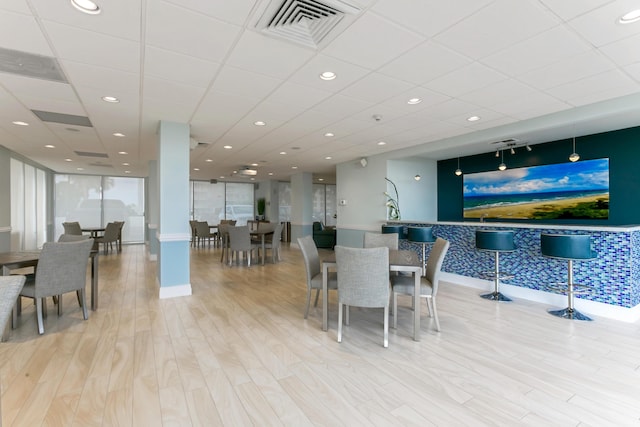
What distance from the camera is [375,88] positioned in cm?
322

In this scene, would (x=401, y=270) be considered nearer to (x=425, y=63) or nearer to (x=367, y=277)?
(x=367, y=277)

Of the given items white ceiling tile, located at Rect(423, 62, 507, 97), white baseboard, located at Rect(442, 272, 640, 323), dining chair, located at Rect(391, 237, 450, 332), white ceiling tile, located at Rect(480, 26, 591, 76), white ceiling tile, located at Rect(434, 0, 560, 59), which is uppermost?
white ceiling tile, located at Rect(423, 62, 507, 97)

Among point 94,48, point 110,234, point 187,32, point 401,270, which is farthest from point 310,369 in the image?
point 110,234

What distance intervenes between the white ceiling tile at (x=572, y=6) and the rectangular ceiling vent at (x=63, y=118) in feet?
17.5

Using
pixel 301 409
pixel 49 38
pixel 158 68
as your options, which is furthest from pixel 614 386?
pixel 49 38

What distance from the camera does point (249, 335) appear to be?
2.99 meters

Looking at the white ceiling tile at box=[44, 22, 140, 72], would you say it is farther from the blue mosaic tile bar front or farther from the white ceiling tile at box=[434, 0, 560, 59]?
the blue mosaic tile bar front

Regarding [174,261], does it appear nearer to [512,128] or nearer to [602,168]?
[512,128]

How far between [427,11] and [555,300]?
159 inches

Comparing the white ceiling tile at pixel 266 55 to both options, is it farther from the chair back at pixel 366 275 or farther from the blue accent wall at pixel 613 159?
the blue accent wall at pixel 613 159

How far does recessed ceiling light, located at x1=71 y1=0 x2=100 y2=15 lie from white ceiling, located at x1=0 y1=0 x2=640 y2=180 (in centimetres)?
5

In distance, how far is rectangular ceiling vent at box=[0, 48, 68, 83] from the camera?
8.12ft

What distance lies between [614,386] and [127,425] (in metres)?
3.28

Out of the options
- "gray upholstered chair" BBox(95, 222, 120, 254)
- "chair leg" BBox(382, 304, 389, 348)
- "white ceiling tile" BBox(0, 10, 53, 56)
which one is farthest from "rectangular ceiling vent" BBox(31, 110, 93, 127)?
"chair leg" BBox(382, 304, 389, 348)
